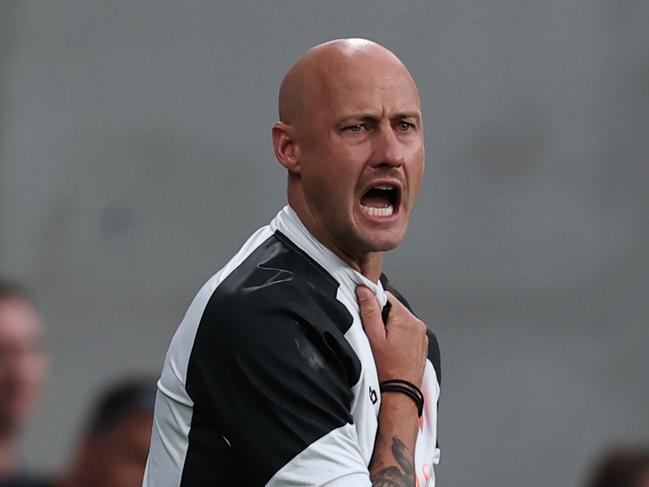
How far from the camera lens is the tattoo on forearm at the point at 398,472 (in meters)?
2.48

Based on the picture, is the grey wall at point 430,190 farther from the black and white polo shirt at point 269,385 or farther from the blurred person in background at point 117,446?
the black and white polo shirt at point 269,385

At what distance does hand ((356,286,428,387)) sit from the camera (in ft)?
8.60

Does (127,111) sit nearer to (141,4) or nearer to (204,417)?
(141,4)

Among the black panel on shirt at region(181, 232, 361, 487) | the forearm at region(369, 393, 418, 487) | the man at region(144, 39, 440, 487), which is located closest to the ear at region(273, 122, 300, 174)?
the man at region(144, 39, 440, 487)

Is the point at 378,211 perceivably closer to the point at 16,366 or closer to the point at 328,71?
the point at 328,71

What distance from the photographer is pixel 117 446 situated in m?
3.51

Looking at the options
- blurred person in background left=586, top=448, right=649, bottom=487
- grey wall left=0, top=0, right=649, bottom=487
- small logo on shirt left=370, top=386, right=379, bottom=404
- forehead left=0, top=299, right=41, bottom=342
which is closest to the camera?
→ small logo on shirt left=370, top=386, right=379, bottom=404

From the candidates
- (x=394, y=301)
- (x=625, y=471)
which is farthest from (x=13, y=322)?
(x=625, y=471)

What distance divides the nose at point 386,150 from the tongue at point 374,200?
67mm

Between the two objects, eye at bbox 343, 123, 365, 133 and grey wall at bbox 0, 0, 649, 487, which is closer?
eye at bbox 343, 123, 365, 133

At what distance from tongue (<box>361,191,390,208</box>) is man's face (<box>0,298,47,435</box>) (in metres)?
1.25

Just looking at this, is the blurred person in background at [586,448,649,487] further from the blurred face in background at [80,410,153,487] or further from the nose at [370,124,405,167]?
the nose at [370,124,405,167]

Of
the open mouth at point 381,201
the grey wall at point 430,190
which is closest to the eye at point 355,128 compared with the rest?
the open mouth at point 381,201

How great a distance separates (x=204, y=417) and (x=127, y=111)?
3.35 meters
